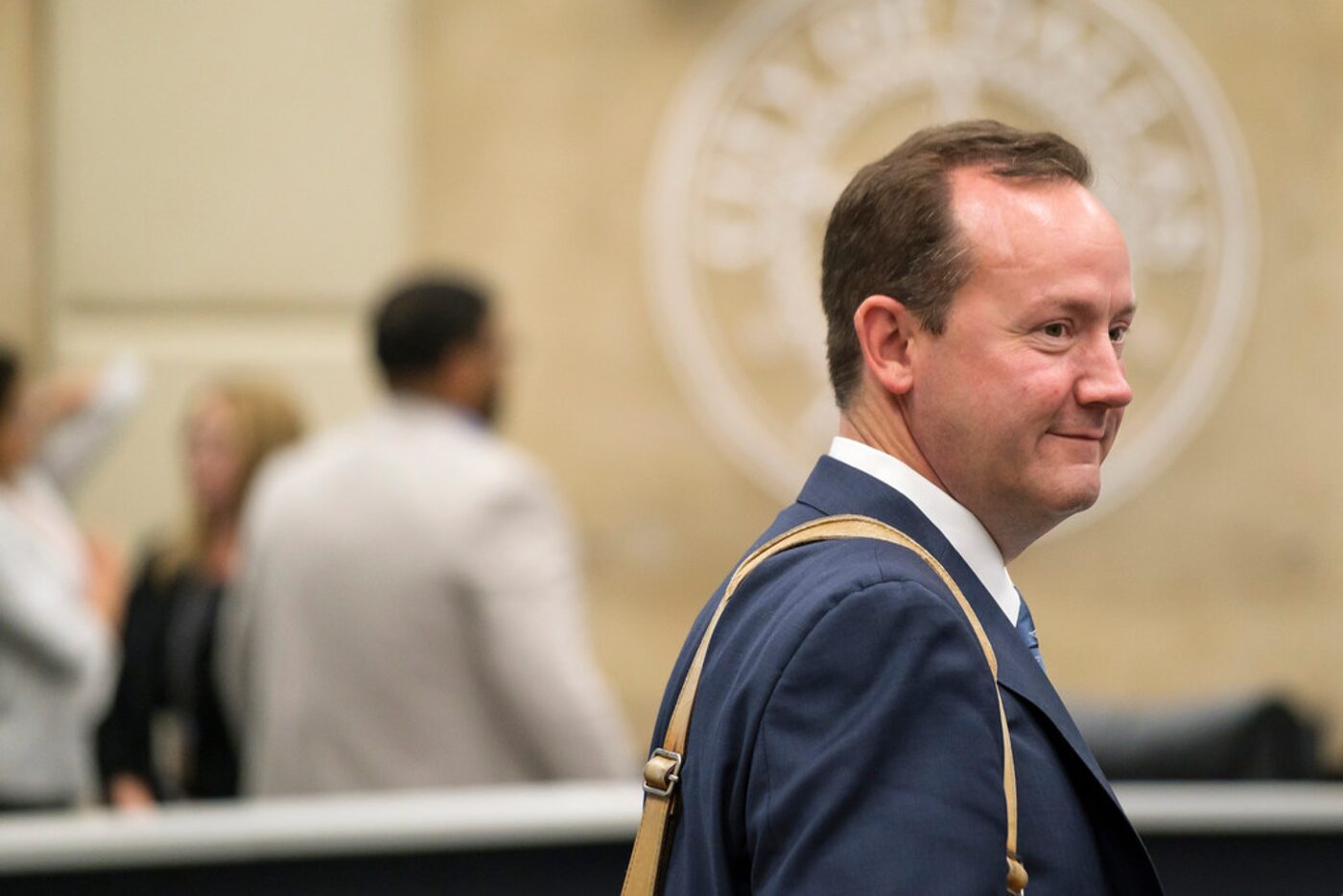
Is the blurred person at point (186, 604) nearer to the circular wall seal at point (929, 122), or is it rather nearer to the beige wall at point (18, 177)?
the beige wall at point (18, 177)

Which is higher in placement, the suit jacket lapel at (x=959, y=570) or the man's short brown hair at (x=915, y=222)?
the man's short brown hair at (x=915, y=222)

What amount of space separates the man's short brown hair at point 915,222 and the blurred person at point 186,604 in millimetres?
2182

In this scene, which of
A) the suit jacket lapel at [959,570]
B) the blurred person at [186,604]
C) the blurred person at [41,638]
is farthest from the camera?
the blurred person at [186,604]

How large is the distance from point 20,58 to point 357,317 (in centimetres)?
112

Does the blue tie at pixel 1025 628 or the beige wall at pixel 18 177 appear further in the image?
the beige wall at pixel 18 177

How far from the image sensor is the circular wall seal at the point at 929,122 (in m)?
5.00

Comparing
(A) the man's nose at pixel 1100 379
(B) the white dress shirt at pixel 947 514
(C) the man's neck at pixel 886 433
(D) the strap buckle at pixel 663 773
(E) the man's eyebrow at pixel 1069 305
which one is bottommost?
(D) the strap buckle at pixel 663 773

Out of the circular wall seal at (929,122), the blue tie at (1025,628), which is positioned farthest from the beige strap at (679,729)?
the circular wall seal at (929,122)

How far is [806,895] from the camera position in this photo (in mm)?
954

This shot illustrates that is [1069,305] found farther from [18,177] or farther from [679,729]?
[18,177]

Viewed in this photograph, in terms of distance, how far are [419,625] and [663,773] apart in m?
1.51

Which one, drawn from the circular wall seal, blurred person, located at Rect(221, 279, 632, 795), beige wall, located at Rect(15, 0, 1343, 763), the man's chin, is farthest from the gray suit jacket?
the circular wall seal

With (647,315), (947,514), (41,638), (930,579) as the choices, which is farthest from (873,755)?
(647,315)

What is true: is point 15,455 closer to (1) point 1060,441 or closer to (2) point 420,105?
(2) point 420,105
